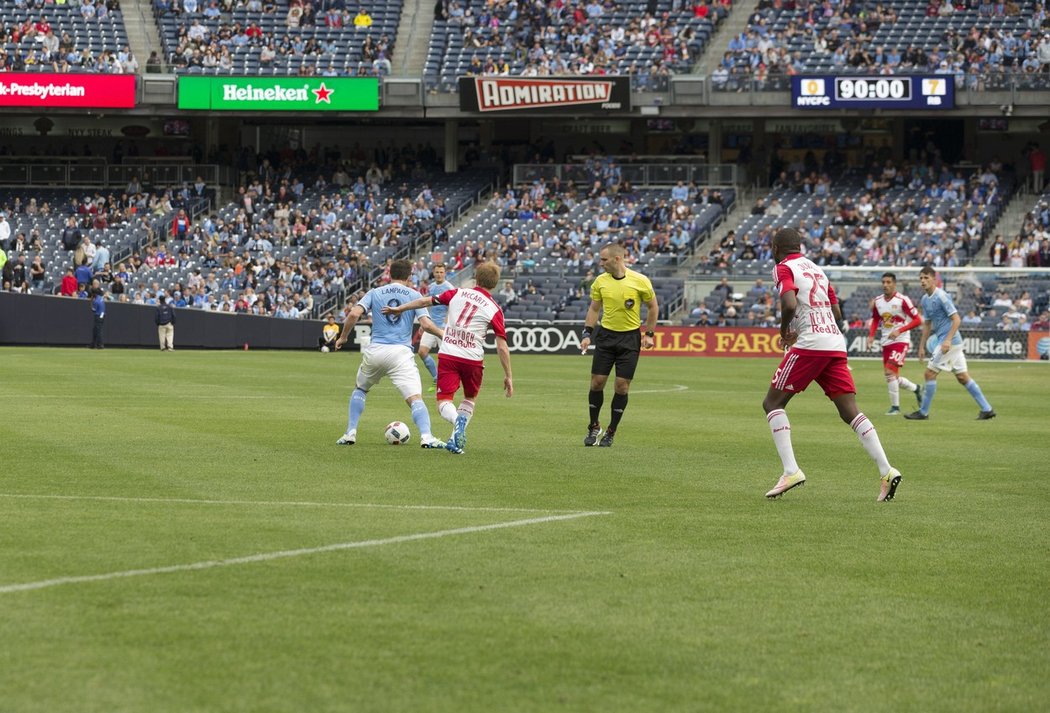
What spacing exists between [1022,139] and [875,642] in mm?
58468

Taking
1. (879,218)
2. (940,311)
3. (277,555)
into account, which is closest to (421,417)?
(277,555)

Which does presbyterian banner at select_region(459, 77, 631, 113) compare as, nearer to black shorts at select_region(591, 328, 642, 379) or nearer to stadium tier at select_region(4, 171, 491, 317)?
stadium tier at select_region(4, 171, 491, 317)

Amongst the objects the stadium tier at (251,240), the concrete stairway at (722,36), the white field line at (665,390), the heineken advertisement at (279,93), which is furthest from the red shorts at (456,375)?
the heineken advertisement at (279,93)

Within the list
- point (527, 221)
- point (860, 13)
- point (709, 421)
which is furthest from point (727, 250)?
point (709, 421)

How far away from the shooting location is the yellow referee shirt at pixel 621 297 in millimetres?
17438

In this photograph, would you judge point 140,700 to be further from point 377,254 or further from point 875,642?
point 377,254

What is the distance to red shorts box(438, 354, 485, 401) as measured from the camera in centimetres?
1608

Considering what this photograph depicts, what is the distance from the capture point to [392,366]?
16562 millimetres

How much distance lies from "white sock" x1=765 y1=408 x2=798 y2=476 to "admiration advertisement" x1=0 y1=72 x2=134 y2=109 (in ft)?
171

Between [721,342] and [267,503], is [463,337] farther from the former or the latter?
[721,342]

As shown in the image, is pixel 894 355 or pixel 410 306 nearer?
pixel 410 306

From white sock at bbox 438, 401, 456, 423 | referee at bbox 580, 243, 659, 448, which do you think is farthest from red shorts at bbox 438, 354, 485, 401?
referee at bbox 580, 243, 659, 448

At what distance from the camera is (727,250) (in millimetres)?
54031

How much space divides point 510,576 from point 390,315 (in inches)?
307
